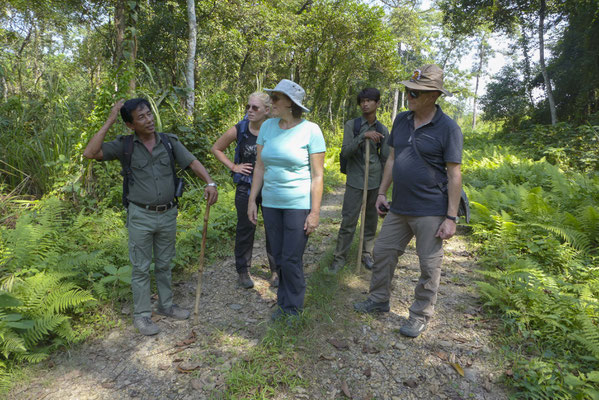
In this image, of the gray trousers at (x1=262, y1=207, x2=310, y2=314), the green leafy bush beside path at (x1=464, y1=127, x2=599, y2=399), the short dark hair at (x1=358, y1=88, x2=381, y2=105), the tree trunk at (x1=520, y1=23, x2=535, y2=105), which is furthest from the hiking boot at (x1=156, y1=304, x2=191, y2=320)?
the tree trunk at (x1=520, y1=23, x2=535, y2=105)

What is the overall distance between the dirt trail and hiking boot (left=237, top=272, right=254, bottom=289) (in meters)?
0.13

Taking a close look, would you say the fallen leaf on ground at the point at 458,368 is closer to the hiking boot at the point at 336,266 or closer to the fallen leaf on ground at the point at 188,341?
the hiking boot at the point at 336,266

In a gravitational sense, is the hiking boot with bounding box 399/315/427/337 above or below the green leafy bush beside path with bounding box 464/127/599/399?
below

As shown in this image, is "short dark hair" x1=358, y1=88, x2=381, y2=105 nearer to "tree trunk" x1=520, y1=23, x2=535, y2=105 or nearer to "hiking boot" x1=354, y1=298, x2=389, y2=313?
"hiking boot" x1=354, y1=298, x2=389, y2=313

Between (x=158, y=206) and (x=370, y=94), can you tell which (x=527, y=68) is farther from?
(x=158, y=206)

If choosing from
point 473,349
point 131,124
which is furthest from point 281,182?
point 473,349

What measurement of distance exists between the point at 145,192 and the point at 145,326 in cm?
131

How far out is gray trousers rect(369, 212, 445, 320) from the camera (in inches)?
119

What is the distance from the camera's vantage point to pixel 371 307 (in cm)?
357

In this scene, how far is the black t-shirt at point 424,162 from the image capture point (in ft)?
9.34

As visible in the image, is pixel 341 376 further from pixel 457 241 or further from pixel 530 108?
pixel 530 108

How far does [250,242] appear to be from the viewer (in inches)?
163

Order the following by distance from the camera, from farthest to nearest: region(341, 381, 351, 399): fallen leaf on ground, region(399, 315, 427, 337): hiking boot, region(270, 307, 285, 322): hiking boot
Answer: region(270, 307, 285, 322): hiking boot, region(399, 315, 427, 337): hiking boot, region(341, 381, 351, 399): fallen leaf on ground

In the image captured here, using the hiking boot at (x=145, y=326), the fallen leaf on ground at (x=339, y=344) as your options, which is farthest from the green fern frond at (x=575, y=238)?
the hiking boot at (x=145, y=326)
